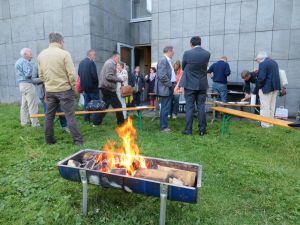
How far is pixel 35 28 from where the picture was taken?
33.3 feet

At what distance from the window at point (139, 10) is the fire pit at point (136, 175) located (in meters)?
9.60

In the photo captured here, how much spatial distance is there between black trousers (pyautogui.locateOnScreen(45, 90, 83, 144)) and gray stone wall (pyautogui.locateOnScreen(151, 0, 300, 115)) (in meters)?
5.65

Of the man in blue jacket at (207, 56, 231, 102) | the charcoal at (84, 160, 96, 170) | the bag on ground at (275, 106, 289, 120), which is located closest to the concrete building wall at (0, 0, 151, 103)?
the man in blue jacket at (207, 56, 231, 102)

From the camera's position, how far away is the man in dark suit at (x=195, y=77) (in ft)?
17.6

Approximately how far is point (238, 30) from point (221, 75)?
5.78ft

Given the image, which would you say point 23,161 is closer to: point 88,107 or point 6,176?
point 6,176

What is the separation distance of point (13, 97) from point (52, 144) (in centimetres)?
792

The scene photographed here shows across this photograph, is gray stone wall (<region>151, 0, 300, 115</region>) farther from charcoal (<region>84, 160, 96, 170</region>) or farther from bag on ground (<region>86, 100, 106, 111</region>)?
charcoal (<region>84, 160, 96, 170</region>)

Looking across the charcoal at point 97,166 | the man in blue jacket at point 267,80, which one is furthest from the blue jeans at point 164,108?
the charcoal at point 97,166

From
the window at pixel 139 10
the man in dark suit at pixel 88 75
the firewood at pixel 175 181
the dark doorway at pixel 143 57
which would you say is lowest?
the firewood at pixel 175 181

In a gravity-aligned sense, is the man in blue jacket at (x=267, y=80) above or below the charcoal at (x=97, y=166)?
above

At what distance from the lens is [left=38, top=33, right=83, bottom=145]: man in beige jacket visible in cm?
446

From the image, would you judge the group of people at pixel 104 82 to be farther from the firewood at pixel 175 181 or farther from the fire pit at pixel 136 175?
the firewood at pixel 175 181

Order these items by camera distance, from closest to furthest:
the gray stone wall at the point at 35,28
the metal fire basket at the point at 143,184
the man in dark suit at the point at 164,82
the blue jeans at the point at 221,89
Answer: the metal fire basket at the point at 143,184
the man in dark suit at the point at 164,82
the blue jeans at the point at 221,89
the gray stone wall at the point at 35,28
